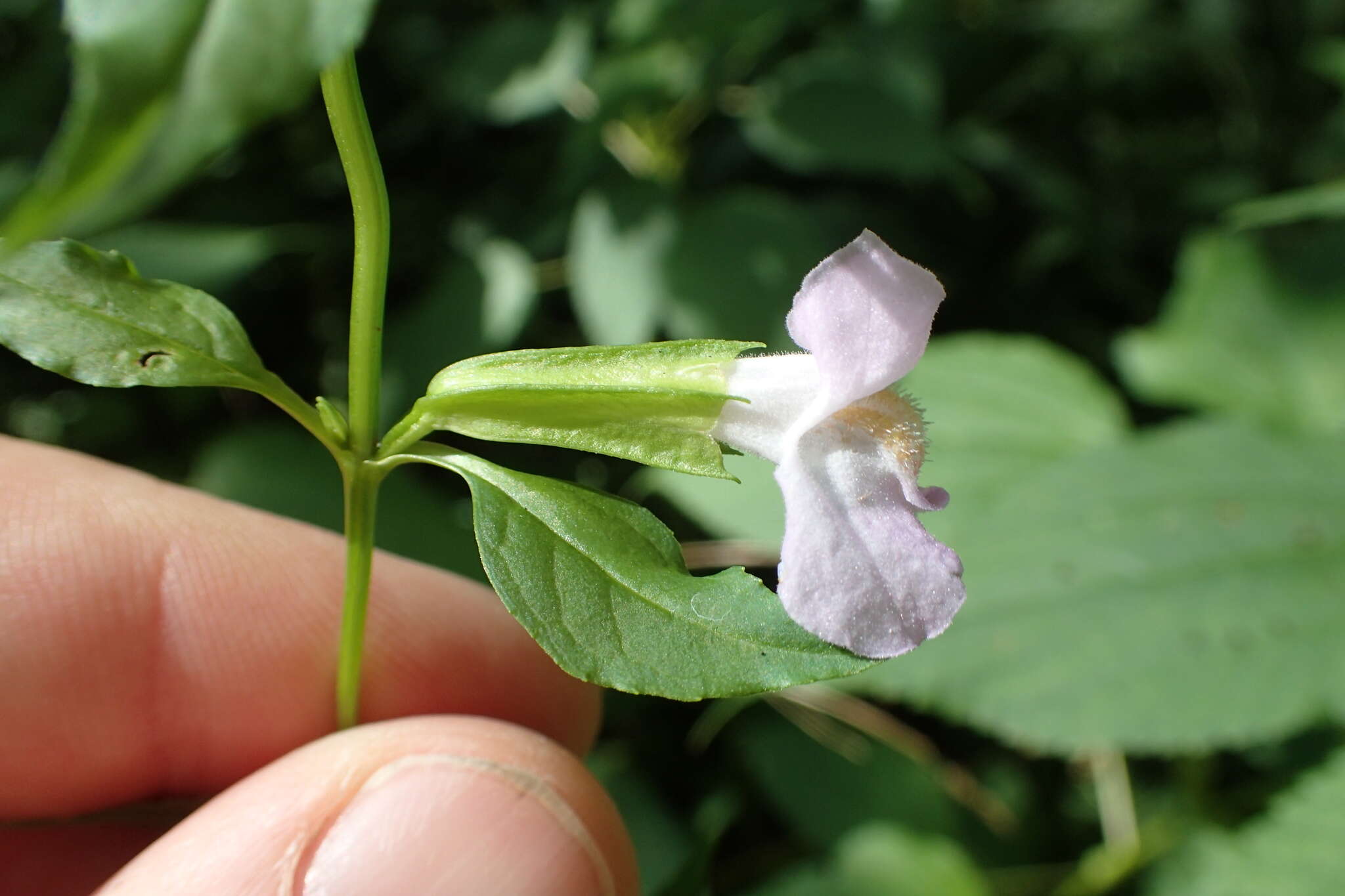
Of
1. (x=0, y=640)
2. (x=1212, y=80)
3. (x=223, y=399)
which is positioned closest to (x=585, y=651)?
(x=0, y=640)

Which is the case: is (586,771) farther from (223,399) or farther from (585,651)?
(223,399)

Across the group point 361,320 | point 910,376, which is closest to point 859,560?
point 361,320

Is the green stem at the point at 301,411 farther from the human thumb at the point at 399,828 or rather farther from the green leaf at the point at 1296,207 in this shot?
the green leaf at the point at 1296,207

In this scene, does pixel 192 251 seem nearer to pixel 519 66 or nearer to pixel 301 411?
pixel 519 66

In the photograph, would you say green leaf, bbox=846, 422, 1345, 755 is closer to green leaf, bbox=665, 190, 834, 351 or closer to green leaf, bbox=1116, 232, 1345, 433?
green leaf, bbox=1116, 232, 1345, 433

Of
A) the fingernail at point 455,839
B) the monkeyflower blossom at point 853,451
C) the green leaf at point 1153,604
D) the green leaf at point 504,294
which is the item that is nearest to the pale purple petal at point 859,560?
the monkeyflower blossom at point 853,451

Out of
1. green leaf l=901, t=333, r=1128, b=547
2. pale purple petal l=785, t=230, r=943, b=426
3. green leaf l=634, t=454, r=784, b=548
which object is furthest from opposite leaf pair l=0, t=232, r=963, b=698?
green leaf l=901, t=333, r=1128, b=547
